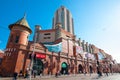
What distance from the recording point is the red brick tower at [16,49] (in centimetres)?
2301

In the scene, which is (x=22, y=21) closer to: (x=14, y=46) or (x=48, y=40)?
(x=14, y=46)

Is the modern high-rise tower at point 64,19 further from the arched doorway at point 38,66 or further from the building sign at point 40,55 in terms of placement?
the arched doorway at point 38,66

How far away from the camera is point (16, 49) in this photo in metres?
24.7

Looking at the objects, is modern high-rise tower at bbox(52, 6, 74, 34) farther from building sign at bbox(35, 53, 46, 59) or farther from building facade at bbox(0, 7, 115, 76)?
building sign at bbox(35, 53, 46, 59)

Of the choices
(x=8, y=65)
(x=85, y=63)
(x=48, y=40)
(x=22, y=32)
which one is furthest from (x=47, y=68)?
(x=48, y=40)

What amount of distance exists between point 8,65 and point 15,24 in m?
10.8

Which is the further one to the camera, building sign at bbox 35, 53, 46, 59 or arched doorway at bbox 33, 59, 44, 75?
arched doorway at bbox 33, 59, 44, 75

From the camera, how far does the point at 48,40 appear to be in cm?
5128

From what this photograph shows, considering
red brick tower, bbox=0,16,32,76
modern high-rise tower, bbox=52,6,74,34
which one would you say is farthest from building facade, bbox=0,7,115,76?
modern high-rise tower, bbox=52,6,74,34

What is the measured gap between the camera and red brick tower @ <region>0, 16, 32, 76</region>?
2301cm

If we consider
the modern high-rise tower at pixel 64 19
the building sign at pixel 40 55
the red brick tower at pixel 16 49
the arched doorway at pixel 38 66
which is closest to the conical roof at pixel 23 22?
the red brick tower at pixel 16 49

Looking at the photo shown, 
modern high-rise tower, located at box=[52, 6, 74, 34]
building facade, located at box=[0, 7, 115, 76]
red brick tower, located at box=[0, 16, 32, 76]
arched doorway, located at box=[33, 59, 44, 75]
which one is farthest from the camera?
modern high-rise tower, located at box=[52, 6, 74, 34]

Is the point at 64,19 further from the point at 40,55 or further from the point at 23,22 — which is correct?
the point at 40,55

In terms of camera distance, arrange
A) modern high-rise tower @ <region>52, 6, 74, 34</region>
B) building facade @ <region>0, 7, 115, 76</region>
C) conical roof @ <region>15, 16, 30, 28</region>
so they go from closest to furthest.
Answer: building facade @ <region>0, 7, 115, 76</region> → conical roof @ <region>15, 16, 30, 28</region> → modern high-rise tower @ <region>52, 6, 74, 34</region>
